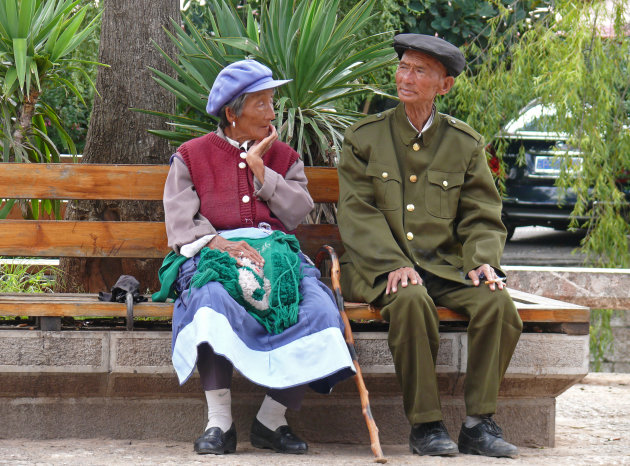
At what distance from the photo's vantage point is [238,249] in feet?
14.5

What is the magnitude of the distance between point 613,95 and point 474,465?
4.56m

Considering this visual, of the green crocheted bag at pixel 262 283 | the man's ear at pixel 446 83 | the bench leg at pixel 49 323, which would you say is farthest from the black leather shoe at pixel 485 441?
the bench leg at pixel 49 323

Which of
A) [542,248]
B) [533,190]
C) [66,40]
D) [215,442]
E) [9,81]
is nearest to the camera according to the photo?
[215,442]

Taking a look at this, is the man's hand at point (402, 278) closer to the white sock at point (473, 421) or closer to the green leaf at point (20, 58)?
the white sock at point (473, 421)

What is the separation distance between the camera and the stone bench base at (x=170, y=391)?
14.6ft

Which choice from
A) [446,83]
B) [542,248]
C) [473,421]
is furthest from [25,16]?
[542,248]

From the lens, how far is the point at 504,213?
11867 millimetres

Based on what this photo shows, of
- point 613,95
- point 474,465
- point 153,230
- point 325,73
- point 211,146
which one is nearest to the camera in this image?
point 474,465

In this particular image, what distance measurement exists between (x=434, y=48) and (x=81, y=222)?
6.31ft

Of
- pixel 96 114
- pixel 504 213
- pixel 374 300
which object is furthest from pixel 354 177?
pixel 504 213

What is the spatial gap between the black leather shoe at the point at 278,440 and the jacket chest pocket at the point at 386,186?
1.13 meters

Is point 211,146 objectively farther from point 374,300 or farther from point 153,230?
point 374,300

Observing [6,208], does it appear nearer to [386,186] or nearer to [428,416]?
[386,186]

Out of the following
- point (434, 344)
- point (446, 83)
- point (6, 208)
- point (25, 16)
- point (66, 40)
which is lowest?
point (434, 344)
